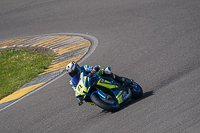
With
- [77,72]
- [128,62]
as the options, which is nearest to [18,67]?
[128,62]

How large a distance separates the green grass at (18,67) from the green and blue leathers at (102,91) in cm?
421

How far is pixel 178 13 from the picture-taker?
1170cm

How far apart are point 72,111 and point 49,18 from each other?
29.0ft

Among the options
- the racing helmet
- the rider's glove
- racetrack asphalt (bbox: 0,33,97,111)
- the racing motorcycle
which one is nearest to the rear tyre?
the racing motorcycle

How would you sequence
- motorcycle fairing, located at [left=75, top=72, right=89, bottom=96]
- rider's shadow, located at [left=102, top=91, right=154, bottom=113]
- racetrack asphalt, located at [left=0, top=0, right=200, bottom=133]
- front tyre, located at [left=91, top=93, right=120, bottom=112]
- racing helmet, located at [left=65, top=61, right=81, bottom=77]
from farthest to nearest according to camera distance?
1. rider's shadow, located at [left=102, top=91, right=154, bottom=113]
2. racing helmet, located at [left=65, top=61, right=81, bottom=77]
3. motorcycle fairing, located at [left=75, top=72, right=89, bottom=96]
4. front tyre, located at [left=91, top=93, right=120, bottom=112]
5. racetrack asphalt, located at [left=0, top=0, right=200, bottom=133]

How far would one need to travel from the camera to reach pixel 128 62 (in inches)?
361

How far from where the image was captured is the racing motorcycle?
20.8 feet

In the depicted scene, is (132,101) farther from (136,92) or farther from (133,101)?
(136,92)

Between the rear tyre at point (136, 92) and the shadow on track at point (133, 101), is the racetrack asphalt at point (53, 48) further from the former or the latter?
the rear tyre at point (136, 92)

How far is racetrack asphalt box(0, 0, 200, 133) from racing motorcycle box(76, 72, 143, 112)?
0.22m

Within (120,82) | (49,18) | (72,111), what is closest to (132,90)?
(120,82)

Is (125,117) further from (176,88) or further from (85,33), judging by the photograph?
(85,33)

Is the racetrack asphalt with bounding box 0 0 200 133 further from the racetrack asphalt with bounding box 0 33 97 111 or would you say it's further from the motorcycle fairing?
the motorcycle fairing

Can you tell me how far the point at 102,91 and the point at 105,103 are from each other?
1.19 feet
